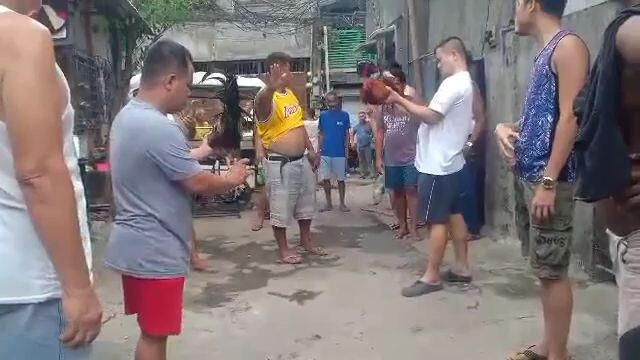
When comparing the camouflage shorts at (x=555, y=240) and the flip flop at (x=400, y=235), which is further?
the flip flop at (x=400, y=235)

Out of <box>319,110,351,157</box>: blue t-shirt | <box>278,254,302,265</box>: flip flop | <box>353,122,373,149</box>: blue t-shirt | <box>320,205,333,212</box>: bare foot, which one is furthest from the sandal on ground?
<box>353,122,373,149</box>: blue t-shirt

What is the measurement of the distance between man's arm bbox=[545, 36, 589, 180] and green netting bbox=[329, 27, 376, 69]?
69.9 feet

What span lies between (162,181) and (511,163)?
1723 mm

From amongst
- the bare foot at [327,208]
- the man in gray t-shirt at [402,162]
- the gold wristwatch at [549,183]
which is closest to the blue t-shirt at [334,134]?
the bare foot at [327,208]

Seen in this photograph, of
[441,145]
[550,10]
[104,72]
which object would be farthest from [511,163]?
[104,72]

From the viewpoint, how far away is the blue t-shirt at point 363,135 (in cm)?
1628

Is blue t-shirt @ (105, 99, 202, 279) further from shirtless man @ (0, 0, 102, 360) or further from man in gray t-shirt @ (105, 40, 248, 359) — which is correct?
shirtless man @ (0, 0, 102, 360)

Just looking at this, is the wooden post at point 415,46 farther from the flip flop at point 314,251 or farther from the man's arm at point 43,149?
the man's arm at point 43,149

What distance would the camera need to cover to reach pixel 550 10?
3.60 m

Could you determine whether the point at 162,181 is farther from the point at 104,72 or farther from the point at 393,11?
the point at 393,11

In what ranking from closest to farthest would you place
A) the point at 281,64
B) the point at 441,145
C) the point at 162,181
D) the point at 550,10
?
the point at 162,181
the point at 550,10
the point at 441,145
the point at 281,64

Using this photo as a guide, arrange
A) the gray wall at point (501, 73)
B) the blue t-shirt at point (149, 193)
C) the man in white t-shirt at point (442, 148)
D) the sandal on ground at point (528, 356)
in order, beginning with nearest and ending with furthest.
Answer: the blue t-shirt at point (149, 193)
the sandal on ground at point (528, 356)
the man in white t-shirt at point (442, 148)
the gray wall at point (501, 73)

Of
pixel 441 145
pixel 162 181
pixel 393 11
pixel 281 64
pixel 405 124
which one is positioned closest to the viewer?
pixel 162 181

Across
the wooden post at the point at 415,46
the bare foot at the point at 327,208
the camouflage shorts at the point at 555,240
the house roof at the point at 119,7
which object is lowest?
the bare foot at the point at 327,208
